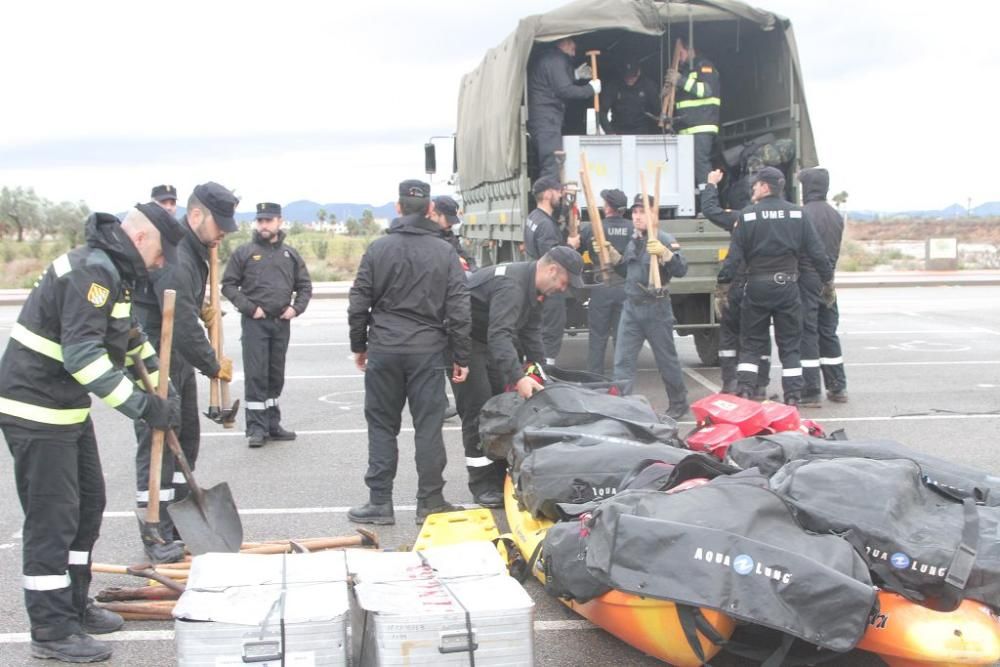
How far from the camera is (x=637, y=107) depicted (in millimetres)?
11633

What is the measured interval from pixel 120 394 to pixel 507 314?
2.47 m

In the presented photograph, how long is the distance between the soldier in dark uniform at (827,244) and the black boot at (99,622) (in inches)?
270

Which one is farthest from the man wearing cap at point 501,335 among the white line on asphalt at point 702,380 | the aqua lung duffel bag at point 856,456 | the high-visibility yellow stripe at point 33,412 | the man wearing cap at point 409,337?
the white line on asphalt at point 702,380

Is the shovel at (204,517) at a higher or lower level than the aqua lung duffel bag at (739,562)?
lower

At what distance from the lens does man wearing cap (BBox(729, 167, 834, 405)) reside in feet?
28.8

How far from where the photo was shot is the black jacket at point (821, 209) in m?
9.48

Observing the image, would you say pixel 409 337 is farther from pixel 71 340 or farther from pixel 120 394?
pixel 71 340

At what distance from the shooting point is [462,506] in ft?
20.8

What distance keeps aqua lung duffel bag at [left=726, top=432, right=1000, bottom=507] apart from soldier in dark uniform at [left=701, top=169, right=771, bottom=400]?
3.90 meters

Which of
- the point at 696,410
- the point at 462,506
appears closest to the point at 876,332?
the point at 696,410

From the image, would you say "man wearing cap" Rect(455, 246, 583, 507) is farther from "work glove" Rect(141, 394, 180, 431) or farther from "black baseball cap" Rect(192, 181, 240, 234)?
"work glove" Rect(141, 394, 180, 431)

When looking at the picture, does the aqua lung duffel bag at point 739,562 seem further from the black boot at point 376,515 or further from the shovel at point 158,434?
the black boot at point 376,515

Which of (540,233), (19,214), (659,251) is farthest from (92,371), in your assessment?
(19,214)

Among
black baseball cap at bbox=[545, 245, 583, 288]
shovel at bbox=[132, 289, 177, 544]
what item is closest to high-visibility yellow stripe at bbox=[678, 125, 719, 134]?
black baseball cap at bbox=[545, 245, 583, 288]
